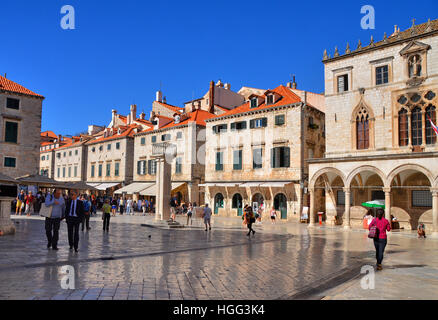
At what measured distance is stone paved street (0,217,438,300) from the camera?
6738 millimetres

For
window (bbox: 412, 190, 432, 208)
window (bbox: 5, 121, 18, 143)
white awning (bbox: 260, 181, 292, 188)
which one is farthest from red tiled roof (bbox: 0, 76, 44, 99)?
window (bbox: 412, 190, 432, 208)

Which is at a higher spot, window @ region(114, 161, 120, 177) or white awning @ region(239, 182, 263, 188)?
window @ region(114, 161, 120, 177)

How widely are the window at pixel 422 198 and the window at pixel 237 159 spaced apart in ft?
51.4

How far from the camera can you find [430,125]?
23578 millimetres

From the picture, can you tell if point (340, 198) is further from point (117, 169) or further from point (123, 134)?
point (123, 134)

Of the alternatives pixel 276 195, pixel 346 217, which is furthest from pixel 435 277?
pixel 276 195

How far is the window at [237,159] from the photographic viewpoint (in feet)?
119

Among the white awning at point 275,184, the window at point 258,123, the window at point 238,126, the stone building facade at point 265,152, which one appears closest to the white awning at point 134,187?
the stone building facade at point 265,152

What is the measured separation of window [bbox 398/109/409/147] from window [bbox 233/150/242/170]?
1514 cm

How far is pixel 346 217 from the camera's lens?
2548 centimetres

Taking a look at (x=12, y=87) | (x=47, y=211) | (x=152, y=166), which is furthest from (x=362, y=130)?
(x=12, y=87)

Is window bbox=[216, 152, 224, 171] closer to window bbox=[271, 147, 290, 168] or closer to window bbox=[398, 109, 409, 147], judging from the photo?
window bbox=[271, 147, 290, 168]

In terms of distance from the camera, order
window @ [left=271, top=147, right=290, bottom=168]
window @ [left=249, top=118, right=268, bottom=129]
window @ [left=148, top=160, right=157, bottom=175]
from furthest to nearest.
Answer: window @ [left=148, top=160, right=157, bottom=175] → window @ [left=249, top=118, right=268, bottom=129] → window @ [left=271, top=147, right=290, bottom=168]
